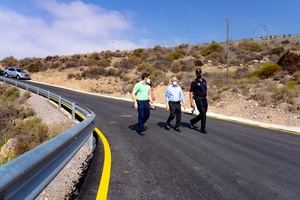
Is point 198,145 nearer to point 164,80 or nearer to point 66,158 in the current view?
point 66,158

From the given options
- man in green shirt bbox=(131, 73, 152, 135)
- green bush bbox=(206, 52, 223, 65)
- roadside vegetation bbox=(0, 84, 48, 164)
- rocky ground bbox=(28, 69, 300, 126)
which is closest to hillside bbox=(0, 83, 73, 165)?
roadside vegetation bbox=(0, 84, 48, 164)

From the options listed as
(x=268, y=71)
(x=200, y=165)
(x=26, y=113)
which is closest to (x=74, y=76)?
(x=268, y=71)

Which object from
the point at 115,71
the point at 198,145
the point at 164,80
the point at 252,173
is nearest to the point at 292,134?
the point at 198,145

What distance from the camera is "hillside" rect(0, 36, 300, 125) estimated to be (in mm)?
26094

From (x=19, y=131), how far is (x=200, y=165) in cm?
1006

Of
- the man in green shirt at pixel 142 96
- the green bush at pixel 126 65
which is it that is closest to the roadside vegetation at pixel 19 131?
the man in green shirt at pixel 142 96

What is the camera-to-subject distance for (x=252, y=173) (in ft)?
28.0

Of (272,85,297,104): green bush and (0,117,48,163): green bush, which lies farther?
(272,85,297,104): green bush

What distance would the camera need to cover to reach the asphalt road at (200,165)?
277 inches

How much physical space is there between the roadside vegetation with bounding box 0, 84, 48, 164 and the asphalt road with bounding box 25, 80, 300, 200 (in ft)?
7.40

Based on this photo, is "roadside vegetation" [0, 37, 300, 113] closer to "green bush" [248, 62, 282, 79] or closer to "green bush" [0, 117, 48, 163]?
"green bush" [248, 62, 282, 79]

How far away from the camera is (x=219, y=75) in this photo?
45.9 meters

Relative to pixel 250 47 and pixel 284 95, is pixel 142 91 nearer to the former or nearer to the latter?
pixel 284 95

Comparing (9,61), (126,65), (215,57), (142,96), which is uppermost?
(215,57)
